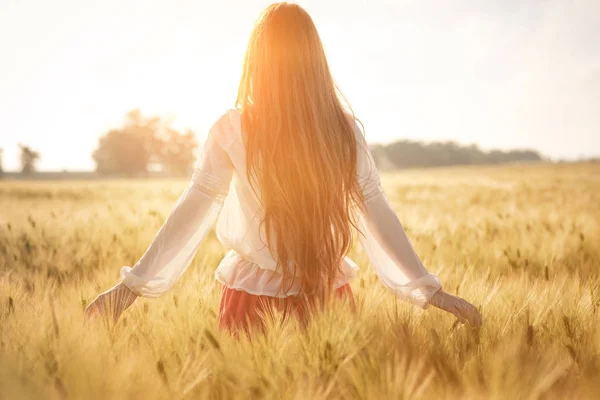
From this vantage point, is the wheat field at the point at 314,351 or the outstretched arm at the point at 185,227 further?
the outstretched arm at the point at 185,227

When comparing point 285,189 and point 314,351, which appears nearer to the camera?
point 314,351

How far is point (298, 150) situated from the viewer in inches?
64.2

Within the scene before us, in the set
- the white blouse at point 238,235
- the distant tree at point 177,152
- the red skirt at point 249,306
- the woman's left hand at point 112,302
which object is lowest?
the red skirt at point 249,306

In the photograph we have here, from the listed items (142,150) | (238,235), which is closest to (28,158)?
(142,150)

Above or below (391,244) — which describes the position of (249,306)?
below

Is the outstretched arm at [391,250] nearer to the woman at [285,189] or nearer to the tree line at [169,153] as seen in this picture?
the woman at [285,189]

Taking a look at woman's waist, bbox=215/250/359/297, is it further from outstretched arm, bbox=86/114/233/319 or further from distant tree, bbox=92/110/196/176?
distant tree, bbox=92/110/196/176

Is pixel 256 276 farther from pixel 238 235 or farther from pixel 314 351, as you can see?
pixel 314 351

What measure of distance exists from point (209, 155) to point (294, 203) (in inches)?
13.0

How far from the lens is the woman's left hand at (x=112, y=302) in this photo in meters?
1.44

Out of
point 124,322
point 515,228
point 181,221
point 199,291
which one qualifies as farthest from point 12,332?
point 515,228

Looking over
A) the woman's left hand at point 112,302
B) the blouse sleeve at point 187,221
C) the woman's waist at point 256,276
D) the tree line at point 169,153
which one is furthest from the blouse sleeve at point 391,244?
the tree line at point 169,153

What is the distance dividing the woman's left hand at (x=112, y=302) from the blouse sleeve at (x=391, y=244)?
838 millimetres

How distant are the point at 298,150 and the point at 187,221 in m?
0.44
